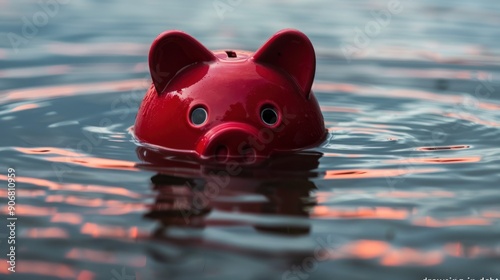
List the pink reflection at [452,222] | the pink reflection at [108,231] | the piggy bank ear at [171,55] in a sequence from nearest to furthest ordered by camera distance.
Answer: the pink reflection at [108,231] < the pink reflection at [452,222] < the piggy bank ear at [171,55]


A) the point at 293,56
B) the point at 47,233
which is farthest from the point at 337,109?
the point at 47,233

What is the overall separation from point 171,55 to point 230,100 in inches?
22.3

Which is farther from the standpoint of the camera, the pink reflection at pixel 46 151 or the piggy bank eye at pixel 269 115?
the pink reflection at pixel 46 151

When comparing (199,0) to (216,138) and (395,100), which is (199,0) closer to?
(395,100)

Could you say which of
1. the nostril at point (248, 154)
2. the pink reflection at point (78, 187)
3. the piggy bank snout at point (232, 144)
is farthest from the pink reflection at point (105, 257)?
Result: the nostril at point (248, 154)

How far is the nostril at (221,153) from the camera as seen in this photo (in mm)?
5812

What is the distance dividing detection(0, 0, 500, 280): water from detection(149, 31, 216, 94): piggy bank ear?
1.89 feet

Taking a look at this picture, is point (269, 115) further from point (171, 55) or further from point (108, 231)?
point (108, 231)

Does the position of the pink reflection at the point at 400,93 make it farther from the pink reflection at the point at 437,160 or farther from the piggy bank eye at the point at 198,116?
the piggy bank eye at the point at 198,116

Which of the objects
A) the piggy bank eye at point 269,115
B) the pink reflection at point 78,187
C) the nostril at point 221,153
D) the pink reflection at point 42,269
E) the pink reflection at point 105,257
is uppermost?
the piggy bank eye at point 269,115

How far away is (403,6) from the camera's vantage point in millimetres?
14836

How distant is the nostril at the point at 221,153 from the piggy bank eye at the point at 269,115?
1.08 feet

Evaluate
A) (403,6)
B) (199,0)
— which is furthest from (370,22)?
(199,0)

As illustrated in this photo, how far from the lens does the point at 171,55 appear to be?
6.11m
